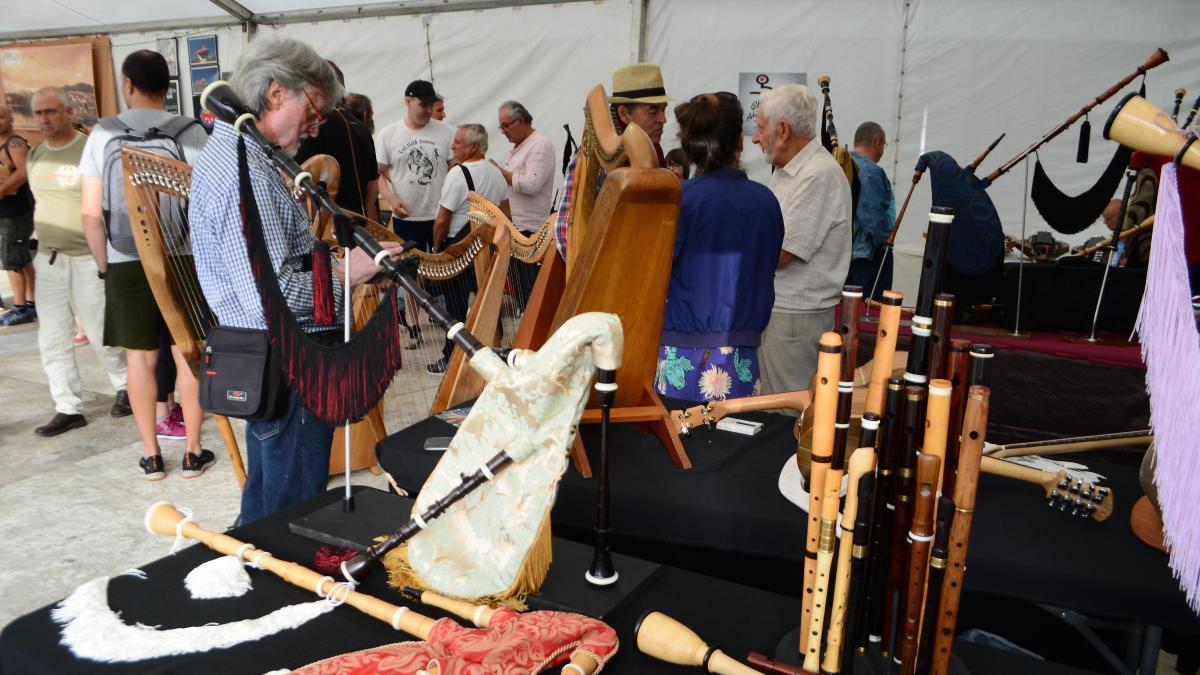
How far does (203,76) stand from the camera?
24.6 feet

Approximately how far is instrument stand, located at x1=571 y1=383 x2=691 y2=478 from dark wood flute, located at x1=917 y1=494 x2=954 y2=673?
77 cm

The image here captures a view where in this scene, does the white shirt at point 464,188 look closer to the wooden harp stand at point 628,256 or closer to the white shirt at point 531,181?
the white shirt at point 531,181

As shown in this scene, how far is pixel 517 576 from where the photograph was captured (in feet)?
3.85

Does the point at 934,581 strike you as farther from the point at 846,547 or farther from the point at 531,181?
the point at 531,181

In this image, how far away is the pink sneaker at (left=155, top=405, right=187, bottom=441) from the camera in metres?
3.97

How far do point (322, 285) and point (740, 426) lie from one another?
1098 millimetres

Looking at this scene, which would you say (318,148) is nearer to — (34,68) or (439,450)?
(439,450)

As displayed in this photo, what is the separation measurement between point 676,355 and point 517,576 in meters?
1.39

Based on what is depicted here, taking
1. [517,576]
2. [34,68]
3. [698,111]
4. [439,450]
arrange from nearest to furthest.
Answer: [517,576] < [439,450] < [698,111] < [34,68]

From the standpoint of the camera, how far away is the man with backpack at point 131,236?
280cm

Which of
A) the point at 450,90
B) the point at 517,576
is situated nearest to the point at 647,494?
the point at 517,576

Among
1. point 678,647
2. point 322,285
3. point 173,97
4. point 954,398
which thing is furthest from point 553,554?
point 173,97

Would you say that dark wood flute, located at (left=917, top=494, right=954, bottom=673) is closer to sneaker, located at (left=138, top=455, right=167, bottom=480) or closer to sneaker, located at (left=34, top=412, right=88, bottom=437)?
sneaker, located at (left=138, top=455, right=167, bottom=480)

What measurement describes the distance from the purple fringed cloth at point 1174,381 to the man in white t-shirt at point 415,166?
446cm
